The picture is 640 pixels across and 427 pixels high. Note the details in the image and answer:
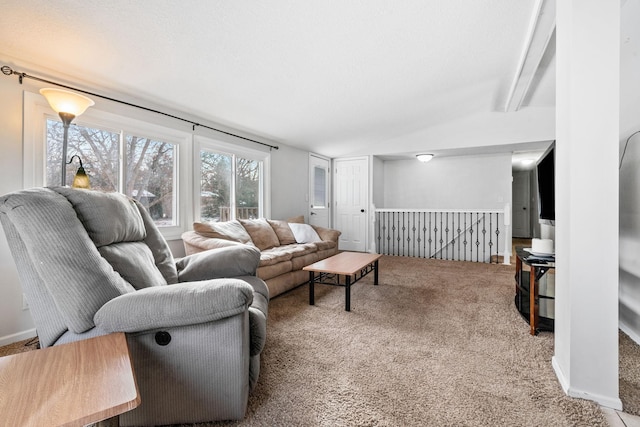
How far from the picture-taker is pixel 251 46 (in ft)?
7.63

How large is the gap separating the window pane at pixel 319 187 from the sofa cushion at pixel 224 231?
2473 mm

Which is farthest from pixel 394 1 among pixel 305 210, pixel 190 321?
pixel 305 210

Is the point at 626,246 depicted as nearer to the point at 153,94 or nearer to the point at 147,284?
the point at 147,284

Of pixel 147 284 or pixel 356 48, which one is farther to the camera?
pixel 356 48

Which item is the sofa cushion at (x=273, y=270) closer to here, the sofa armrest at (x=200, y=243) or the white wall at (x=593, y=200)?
the sofa armrest at (x=200, y=243)

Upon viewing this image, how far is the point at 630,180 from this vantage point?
218 cm

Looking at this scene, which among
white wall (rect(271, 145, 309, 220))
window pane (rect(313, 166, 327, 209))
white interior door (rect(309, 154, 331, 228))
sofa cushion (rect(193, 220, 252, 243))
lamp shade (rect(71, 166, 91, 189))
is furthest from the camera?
window pane (rect(313, 166, 327, 209))

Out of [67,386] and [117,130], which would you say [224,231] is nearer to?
[117,130]

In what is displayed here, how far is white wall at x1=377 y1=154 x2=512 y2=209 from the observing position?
18.7ft

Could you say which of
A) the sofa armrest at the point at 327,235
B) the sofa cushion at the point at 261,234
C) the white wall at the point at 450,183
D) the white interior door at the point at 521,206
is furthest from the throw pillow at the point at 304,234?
the white interior door at the point at 521,206

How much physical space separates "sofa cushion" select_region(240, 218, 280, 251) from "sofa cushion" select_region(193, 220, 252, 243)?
108 millimetres

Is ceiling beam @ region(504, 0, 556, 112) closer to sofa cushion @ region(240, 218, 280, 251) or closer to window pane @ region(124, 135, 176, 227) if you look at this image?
sofa cushion @ region(240, 218, 280, 251)

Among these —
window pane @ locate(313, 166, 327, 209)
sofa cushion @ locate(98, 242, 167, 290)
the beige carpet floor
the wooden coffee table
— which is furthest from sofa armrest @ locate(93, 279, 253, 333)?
window pane @ locate(313, 166, 327, 209)

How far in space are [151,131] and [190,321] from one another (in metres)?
2.57
